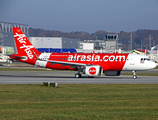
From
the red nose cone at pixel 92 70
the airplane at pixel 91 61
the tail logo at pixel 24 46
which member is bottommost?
the red nose cone at pixel 92 70

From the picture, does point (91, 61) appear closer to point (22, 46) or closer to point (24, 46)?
point (24, 46)

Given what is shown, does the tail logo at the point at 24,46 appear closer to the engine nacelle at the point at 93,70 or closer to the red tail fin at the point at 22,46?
the red tail fin at the point at 22,46

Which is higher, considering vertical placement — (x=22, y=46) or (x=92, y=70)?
(x=22, y=46)

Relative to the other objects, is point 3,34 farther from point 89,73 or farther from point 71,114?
point 71,114

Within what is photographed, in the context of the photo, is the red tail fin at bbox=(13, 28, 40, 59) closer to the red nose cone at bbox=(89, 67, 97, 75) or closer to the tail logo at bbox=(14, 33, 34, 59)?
the tail logo at bbox=(14, 33, 34, 59)

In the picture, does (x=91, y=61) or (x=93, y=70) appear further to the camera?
(x=91, y=61)

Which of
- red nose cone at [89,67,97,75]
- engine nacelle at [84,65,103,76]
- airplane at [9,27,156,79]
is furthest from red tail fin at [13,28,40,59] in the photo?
red nose cone at [89,67,97,75]

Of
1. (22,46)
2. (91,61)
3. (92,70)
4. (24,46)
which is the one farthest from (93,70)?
(22,46)

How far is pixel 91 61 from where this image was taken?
Answer: 42375 mm

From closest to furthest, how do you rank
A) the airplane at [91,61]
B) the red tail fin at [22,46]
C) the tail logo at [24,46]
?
1. the airplane at [91,61]
2. the tail logo at [24,46]
3. the red tail fin at [22,46]

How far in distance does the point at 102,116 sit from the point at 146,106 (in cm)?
408

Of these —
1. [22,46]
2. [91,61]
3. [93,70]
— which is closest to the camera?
[93,70]

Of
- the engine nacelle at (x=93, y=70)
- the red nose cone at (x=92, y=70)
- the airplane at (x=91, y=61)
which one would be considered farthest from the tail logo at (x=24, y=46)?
the red nose cone at (x=92, y=70)

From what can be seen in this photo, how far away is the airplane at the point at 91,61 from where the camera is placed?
41.0 metres
